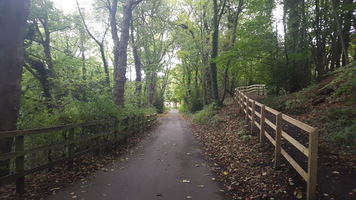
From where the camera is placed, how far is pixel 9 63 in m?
4.17

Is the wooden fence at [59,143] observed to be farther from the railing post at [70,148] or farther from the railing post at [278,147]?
the railing post at [278,147]

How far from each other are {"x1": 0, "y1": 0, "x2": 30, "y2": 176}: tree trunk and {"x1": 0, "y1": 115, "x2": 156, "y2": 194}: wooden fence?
43 cm

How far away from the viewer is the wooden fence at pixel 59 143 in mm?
3833

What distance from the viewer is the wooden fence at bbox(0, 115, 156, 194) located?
3833mm

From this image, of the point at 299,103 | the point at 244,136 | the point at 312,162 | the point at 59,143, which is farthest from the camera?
the point at 299,103

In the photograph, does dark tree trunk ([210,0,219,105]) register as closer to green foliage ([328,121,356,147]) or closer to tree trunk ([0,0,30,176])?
green foliage ([328,121,356,147])

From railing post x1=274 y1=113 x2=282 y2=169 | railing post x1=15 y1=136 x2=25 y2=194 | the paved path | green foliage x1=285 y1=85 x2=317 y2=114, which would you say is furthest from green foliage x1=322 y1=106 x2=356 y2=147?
railing post x1=15 y1=136 x2=25 y2=194

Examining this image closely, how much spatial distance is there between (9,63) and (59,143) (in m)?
1.90

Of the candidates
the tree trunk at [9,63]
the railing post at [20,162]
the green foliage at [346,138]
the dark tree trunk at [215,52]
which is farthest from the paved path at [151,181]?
the dark tree trunk at [215,52]

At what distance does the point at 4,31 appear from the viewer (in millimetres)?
4094

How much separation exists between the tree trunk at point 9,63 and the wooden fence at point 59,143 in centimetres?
43

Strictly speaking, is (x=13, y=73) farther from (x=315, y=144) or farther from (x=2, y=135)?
(x=315, y=144)

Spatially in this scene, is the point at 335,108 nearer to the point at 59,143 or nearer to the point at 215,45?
the point at 59,143

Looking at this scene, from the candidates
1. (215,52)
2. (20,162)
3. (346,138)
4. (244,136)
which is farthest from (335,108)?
(20,162)
